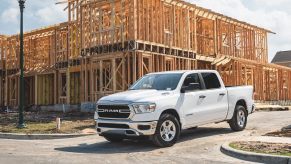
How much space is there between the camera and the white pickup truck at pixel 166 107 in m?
10.3

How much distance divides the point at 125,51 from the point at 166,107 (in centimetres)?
1203

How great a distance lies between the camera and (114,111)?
419 inches

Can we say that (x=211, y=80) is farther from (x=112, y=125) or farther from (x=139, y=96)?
(x=112, y=125)

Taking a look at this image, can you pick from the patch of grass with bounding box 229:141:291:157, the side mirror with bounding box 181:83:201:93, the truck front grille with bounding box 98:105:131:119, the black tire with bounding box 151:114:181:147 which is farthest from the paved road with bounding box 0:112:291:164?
the side mirror with bounding box 181:83:201:93

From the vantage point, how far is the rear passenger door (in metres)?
11.9

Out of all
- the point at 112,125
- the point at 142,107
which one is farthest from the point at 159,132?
the point at 112,125

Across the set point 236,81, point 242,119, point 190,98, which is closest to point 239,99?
point 242,119

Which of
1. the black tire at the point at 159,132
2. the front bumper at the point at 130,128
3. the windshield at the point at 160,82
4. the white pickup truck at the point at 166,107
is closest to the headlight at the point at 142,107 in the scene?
the white pickup truck at the point at 166,107

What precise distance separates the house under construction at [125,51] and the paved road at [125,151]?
10.0 m

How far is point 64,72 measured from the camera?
30.1 m

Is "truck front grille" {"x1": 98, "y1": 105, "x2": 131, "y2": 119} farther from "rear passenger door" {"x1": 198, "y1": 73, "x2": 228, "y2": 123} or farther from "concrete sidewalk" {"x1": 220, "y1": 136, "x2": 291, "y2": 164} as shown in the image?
"concrete sidewalk" {"x1": 220, "y1": 136, "x2": 291, "y2": 164}

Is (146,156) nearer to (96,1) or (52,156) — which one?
(52,156)

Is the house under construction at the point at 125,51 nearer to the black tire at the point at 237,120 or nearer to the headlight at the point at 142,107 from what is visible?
the black tire at the point at 237,120

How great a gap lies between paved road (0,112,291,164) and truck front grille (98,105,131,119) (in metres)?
0.85
